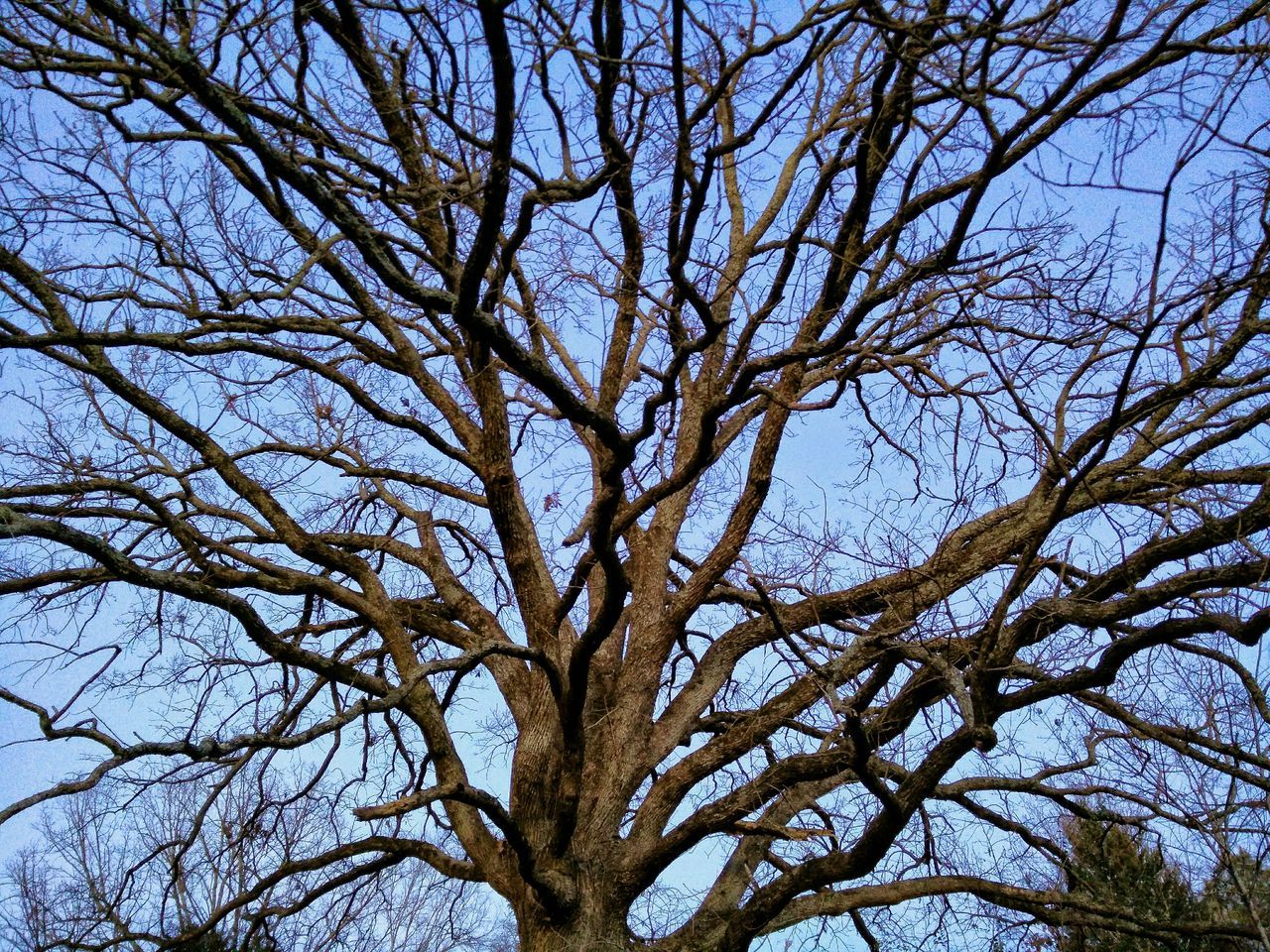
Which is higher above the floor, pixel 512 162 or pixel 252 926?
pixel 512 162

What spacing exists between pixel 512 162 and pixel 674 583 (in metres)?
4.22

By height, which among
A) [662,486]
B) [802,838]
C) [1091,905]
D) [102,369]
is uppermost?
[102,369]

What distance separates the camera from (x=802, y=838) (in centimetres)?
534

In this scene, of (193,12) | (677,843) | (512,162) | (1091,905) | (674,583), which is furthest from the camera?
(674,583)

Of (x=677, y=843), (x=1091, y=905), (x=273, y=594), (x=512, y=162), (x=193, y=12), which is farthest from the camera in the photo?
(x=273, y=594)

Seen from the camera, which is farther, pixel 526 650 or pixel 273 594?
pixel 273 594

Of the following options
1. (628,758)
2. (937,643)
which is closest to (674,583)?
(628,758)

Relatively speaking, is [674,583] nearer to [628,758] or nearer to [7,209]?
[628,758]

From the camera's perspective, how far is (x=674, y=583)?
26.3 feet

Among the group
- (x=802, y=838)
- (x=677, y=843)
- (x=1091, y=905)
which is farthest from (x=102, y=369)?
(x=1091, y=905)

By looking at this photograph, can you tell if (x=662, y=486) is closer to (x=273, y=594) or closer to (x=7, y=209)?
(x=273, y=594)

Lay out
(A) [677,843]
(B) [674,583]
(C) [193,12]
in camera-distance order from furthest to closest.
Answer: (B) [674,583], (A) [677,843], (C) [193,12]

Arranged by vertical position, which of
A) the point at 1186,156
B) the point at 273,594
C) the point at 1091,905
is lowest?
the point at 1091,905

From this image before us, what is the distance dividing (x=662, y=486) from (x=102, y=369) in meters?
3.03
